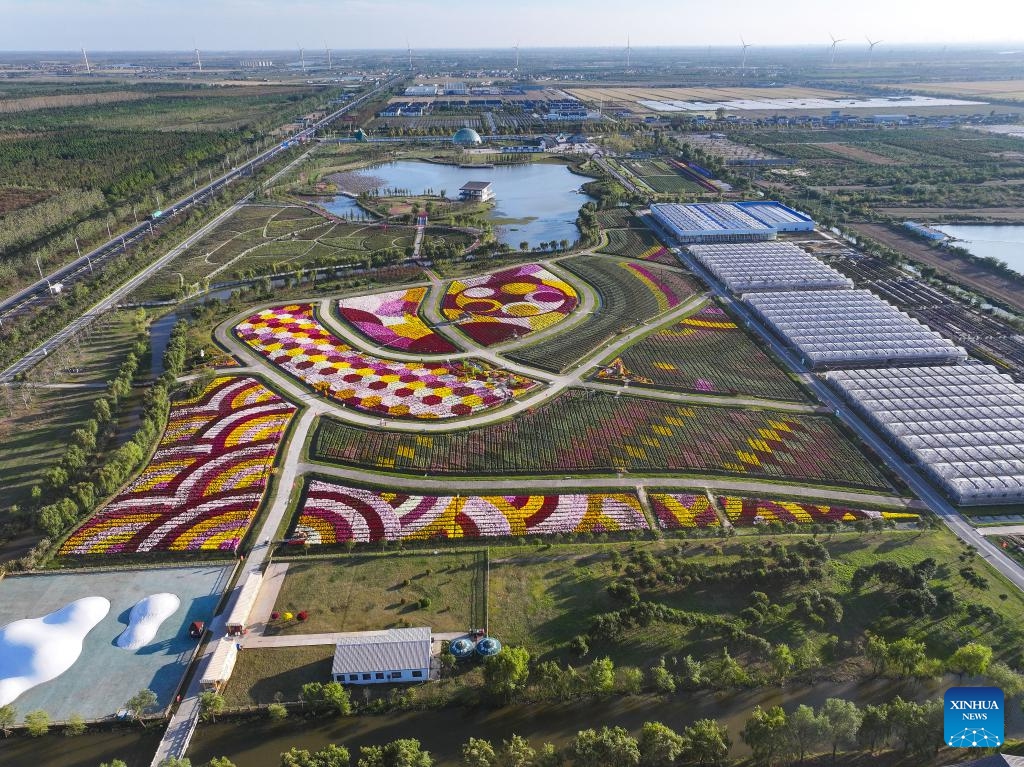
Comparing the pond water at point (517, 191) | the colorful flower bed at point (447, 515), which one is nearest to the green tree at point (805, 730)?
the colorful flower bed at point (447, 515)

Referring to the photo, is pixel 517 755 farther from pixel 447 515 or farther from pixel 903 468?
pixel 903 468

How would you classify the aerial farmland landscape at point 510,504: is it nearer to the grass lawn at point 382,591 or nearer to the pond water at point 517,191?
the grass lawn at point 382,591

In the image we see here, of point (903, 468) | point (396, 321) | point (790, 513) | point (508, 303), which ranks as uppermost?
point (508, 303)

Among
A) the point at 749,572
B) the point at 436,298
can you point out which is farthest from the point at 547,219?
the point at 749,572

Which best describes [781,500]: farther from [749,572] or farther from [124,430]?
[124,430]

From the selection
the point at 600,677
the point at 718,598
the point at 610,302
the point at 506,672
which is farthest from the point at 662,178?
the point at 506,672

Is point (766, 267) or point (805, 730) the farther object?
point (766, 267)

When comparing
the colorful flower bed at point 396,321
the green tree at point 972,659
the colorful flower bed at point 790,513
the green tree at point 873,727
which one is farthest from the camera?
the colorful flower bed at point 396,321
